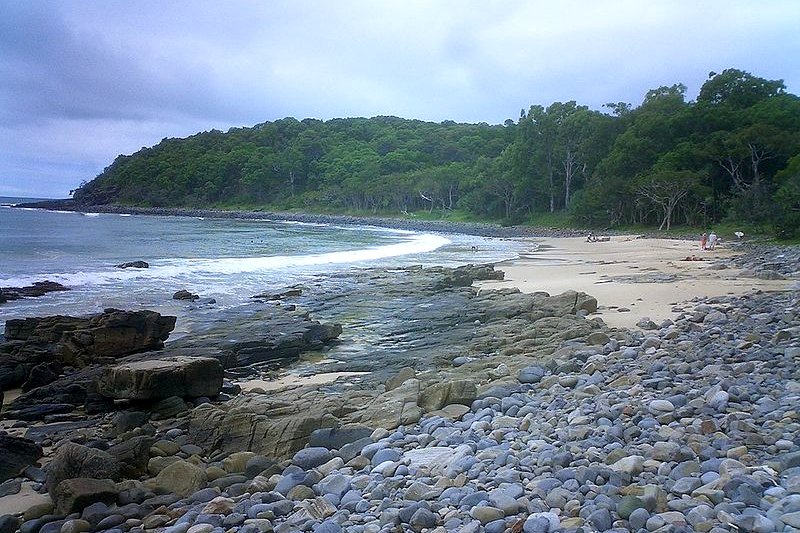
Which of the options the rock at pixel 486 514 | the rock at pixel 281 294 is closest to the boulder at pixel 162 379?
the rock at pixel 486 514

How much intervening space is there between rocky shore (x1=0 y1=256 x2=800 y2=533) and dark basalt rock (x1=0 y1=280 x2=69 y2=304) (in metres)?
7.09

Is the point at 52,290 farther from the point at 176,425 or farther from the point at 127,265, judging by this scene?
the point at 176,425

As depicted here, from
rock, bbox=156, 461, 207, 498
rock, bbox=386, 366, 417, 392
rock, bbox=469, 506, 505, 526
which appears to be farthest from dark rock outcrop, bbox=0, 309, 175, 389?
rock, bbox=469, 506, 505, 526

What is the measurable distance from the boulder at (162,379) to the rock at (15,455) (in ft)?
4.89

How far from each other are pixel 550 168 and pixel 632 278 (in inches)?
1932

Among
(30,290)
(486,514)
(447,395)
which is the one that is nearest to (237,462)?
(447,395)

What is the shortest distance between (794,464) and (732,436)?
62 centimetres

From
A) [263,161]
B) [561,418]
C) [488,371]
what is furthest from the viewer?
[263,161]

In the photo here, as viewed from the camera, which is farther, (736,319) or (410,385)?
(736,319)

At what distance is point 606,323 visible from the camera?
10.7 m

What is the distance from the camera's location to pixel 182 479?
5.28 m

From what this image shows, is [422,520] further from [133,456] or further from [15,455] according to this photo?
[15,455]

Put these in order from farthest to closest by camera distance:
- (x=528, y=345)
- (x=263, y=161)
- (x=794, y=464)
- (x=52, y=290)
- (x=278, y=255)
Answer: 1. (x=263, y=161)
2. (x=278, y=255)
3. (x=52, y=290)
4. (x=528, y=345)
5. (x=794, y=464)

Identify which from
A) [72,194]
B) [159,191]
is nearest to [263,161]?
[159,191]
